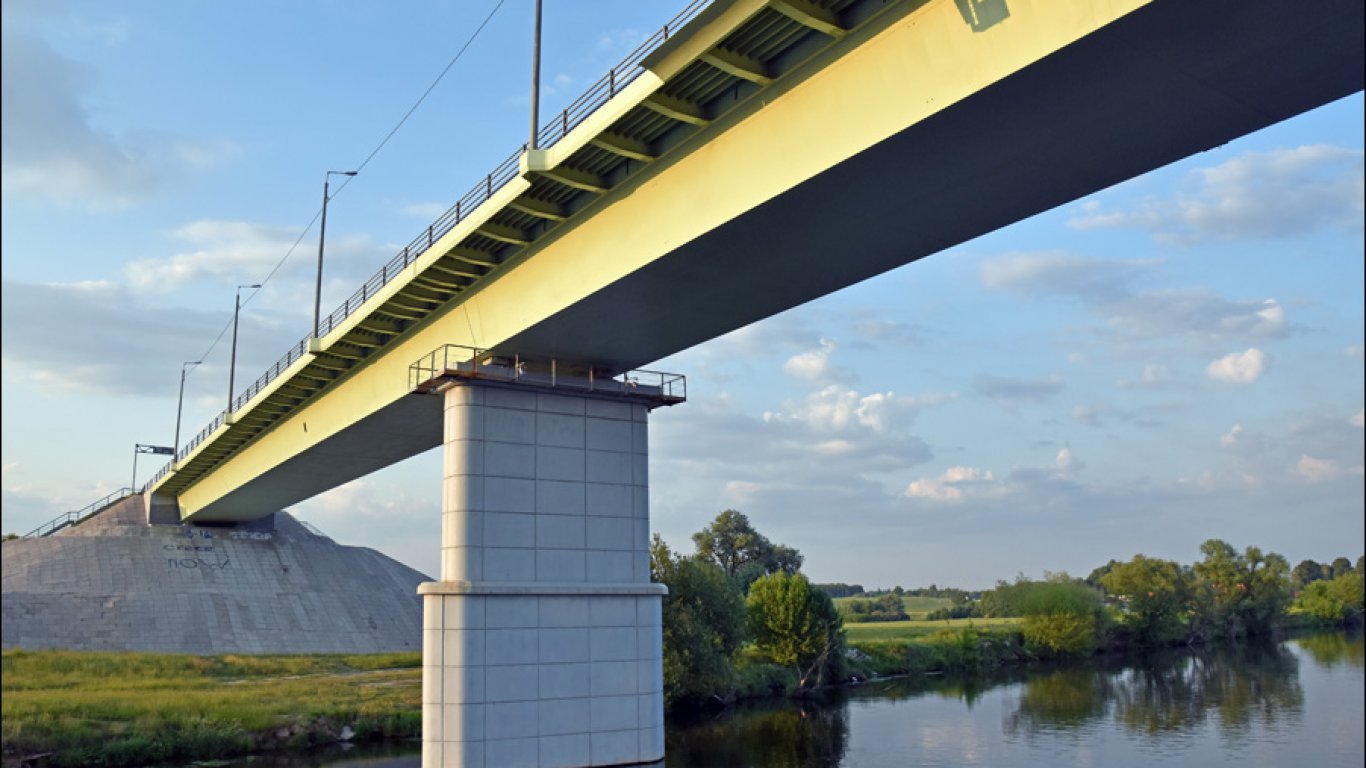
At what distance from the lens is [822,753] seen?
33438 millimetres

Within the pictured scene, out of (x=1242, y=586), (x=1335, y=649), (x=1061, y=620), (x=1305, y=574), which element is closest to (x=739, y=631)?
(x=1061, y=620)

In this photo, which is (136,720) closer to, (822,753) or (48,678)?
(48,678)

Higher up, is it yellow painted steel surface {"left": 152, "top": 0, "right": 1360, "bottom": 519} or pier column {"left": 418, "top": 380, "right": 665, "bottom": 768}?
yellow painted steel surface {"left": 152, "top": 0, "right": 1360, "bottom": 519}

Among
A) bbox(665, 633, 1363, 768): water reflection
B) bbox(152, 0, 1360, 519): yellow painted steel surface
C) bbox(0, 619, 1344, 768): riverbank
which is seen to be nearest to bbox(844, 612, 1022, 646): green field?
bbox(0, 619, 1344, 768): riverbank

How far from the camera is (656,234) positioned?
818 inches

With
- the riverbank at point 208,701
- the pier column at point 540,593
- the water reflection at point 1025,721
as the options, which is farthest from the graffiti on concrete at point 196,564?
the pier column at point 540,593

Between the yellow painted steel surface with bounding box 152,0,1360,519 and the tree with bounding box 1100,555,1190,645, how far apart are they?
210 feet

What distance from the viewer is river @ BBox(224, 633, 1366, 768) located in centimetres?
3125

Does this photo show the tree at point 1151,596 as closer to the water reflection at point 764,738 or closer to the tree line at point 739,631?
the tree line at point 739,631

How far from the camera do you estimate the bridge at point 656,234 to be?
45.2 ft

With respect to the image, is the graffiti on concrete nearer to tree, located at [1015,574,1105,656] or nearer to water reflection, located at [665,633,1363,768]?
water reflection, located at [665,633,1363,768]

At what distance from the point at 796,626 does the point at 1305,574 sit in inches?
3541

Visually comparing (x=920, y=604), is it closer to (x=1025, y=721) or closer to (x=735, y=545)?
(x=735, y=545)

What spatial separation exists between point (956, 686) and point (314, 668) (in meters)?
33.9
